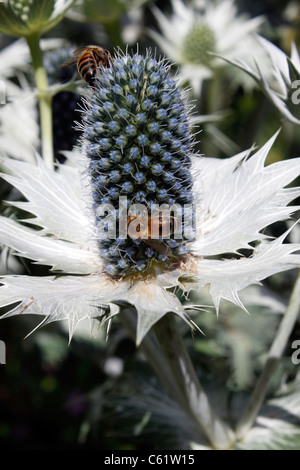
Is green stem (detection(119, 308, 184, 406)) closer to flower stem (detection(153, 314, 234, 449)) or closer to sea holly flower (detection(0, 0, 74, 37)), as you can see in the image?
flower stem (detection(153, 314, 234, 449))

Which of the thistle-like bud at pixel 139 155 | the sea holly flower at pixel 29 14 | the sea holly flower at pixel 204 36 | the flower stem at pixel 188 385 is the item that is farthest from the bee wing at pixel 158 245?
the sea holly flower at pixel 204 36

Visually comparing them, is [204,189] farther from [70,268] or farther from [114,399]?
[114,399]

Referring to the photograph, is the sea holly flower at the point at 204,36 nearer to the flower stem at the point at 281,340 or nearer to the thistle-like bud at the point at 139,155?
the thistle-like bud at the point at 139,155

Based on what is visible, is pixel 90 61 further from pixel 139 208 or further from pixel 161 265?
pixel 161 265

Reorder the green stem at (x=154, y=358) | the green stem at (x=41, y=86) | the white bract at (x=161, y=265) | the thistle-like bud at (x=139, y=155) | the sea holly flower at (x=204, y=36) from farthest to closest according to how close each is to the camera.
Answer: the sea holly flower at (x=204, y=36) < the green stem at (x=41, y=86) < the green stem at (x=154, y=358) < the thistle-like bud at (x=139, y=155) < the white bract at (x=161, y=265)

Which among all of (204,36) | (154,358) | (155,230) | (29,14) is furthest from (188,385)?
(204,36)
